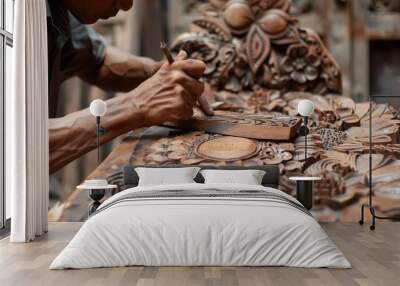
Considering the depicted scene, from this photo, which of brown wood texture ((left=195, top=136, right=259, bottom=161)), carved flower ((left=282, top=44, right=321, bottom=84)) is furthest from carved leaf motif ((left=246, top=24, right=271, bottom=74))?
brown wood texture ((left=195, top=136, right=259, bottom=161))

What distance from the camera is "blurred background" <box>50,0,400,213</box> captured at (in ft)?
25.4

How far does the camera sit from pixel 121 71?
7723mm

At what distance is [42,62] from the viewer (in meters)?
6.38

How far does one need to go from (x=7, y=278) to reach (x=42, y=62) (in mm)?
2911

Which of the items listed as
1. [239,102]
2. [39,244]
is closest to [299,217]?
[39,244]

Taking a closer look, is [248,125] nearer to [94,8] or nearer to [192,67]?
[192,67]

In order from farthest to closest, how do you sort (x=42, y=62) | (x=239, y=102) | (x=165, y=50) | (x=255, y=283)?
1. (x=239, y=102)
2. (x=165, y=50)
3. (x=42, y=62)
4. (x=255, y=283)

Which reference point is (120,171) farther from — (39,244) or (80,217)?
(39,244)

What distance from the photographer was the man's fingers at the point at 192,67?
7.49 meters

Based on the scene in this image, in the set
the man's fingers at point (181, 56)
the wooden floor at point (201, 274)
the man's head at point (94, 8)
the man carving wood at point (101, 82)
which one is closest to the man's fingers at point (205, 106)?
the man carving wood at point (101, 82)

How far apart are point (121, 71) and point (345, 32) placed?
9.91 ft

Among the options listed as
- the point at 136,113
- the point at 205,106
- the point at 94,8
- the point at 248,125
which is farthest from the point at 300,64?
the point at 94,8

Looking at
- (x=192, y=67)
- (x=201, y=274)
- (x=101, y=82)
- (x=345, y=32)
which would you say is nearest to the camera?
(x=201, y=274)

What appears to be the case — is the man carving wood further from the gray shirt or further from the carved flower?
the carved flower
